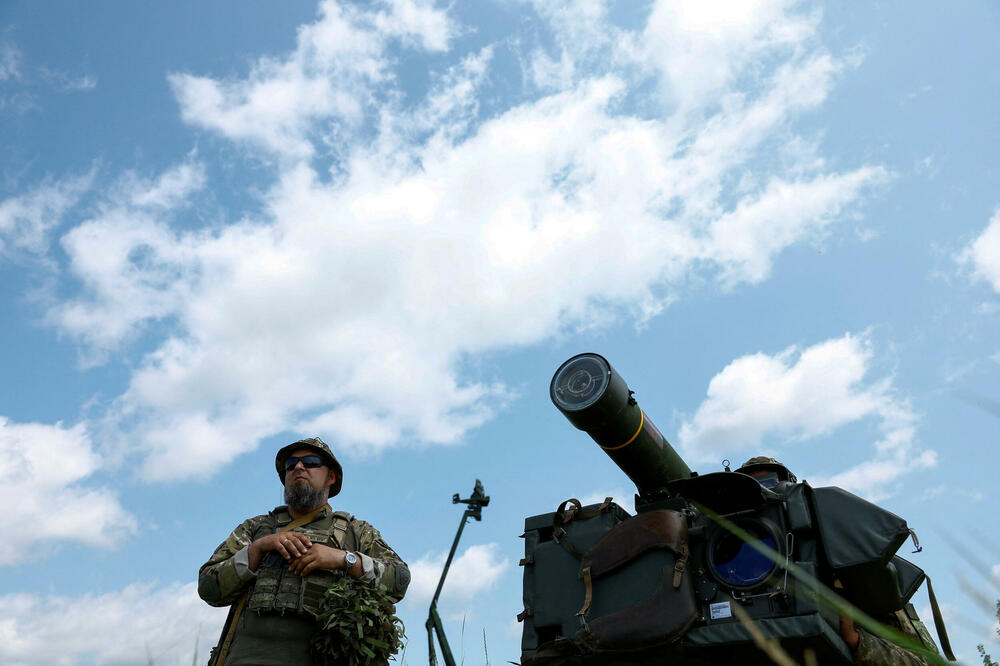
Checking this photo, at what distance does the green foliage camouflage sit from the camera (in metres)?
4.42

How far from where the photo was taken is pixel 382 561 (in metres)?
4.91

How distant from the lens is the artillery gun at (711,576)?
3682 millimetres

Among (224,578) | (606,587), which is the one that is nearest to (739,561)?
(606,587)

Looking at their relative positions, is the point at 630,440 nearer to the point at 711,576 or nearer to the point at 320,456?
the point at 711,576

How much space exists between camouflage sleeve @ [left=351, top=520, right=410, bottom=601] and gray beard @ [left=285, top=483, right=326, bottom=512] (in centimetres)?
29

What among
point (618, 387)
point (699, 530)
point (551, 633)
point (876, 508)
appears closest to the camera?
point (876, 508)

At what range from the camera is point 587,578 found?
4.23 meters

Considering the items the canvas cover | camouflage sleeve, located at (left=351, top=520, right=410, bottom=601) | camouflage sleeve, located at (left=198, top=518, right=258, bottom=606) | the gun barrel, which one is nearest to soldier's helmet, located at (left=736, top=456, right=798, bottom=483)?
the gun barrel

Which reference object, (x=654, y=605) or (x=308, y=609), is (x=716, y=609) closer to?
(x=654, y=605)

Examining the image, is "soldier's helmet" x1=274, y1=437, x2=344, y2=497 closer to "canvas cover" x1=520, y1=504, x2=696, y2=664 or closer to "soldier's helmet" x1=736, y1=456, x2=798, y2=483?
"canvas cover" x1=520, y1=504, x2=696, y2=664

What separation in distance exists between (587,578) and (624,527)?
0.33 metres

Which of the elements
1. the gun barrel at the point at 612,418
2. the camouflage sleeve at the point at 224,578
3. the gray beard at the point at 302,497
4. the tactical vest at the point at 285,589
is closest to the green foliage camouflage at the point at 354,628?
the tactical vest at the point at 285,589

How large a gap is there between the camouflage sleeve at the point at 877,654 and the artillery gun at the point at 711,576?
110 millimetres

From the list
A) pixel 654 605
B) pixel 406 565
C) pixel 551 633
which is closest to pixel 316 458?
pixel 406 565
